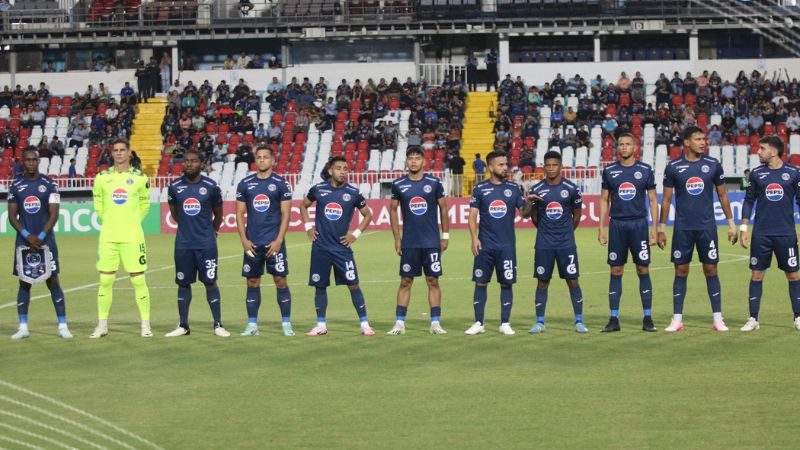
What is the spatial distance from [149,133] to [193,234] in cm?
3548

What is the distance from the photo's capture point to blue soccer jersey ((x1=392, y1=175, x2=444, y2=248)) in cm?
1447

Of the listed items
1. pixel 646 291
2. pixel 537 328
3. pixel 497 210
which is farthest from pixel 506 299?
pixel 646 291

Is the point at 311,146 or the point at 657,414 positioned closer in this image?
the point at 657,414

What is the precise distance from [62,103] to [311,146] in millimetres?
11759

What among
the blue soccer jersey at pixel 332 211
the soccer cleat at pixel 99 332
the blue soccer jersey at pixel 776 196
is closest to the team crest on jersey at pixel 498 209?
the blue soccer jersey at pixel 332 211

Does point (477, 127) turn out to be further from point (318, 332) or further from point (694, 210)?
point (318, 332)

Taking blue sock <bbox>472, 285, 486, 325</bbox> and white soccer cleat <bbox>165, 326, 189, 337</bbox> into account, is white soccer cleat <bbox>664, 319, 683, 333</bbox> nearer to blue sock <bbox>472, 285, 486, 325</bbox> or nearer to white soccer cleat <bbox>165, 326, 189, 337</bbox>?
blue sock <bbox>472, 285, 486, 325</bbox>

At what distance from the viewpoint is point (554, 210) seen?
1457 centimetres

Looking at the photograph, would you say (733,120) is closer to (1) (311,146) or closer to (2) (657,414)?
(1) (311,146)

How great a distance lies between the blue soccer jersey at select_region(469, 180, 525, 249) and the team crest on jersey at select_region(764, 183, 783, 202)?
2.82 meters

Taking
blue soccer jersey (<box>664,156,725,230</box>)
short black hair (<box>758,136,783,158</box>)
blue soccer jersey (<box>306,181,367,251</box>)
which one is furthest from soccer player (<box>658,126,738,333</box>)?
blue soccer jersey (<box>306,181,367,251</box>)

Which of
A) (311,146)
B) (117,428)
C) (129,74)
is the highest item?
(129,74)

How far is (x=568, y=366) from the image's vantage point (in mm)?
11977

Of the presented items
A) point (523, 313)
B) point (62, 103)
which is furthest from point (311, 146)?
point (523, 313)
